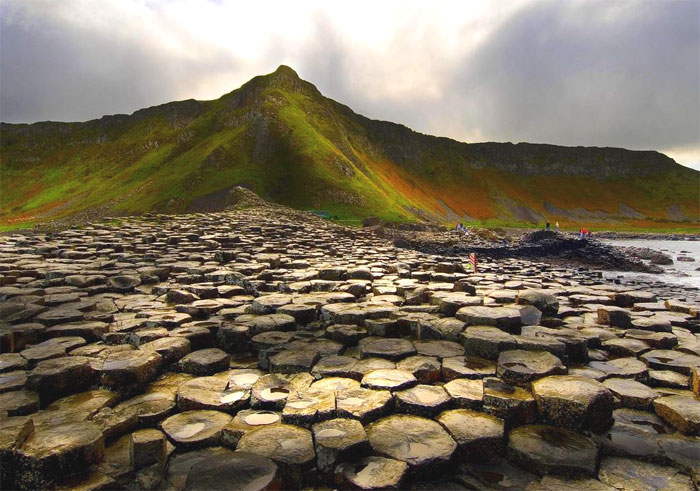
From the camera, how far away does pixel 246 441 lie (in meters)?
2.89

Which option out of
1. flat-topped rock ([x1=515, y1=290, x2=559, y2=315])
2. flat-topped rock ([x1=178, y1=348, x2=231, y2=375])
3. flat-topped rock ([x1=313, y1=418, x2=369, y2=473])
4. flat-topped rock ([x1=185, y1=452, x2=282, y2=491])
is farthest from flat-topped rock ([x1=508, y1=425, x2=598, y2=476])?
flat-topped rock ([x1=515, y1=290, x2=559, y2=315])

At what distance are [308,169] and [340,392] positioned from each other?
52.3 meters

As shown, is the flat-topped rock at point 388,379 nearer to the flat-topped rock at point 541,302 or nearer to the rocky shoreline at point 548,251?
the flat-topped rock at point 541,302

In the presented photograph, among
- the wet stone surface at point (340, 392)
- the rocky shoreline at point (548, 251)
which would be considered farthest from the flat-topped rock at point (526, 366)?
the rocky shoreline at point (548, 251)

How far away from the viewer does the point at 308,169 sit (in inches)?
2141

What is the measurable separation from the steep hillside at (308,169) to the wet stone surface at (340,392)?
4061 cm

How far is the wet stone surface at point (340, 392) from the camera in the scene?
2732 millimetres

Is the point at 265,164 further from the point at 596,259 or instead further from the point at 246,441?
the point at 246,441

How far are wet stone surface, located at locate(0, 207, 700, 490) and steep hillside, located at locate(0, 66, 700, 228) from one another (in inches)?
1599

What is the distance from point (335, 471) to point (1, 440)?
224 centimetres

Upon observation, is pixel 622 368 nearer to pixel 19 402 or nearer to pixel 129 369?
pixel 129 369

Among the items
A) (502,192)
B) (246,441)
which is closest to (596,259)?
(246,441)

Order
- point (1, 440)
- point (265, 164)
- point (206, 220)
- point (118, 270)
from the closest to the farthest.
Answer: point (1, 440), point (118, 270), point (206, 220), point (265, 164)

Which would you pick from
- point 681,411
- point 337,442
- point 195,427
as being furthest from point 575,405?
point 195,427
